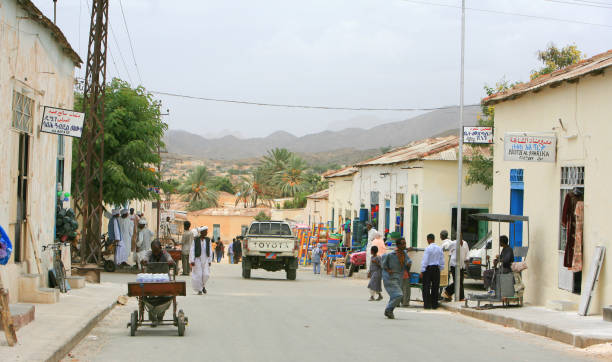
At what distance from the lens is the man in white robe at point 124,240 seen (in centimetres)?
2988

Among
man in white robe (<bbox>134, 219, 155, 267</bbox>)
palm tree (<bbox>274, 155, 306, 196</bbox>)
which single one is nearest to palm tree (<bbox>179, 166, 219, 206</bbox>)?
palm tree (<bbox>274, 155, 306, 196</bbox>)

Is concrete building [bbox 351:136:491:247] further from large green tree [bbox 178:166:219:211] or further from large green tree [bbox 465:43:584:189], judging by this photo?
large green tree [bbox 178:166:219:211]

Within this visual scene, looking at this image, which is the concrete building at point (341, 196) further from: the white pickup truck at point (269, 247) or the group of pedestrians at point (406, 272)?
the group of pedestrians at point (406, 272)

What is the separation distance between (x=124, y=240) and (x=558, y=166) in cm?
1750

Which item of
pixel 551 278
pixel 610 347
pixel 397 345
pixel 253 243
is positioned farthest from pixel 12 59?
pixel 253 243

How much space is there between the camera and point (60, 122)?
16891 mm

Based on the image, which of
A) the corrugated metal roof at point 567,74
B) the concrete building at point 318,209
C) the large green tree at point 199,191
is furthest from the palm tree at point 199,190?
the corrugated metal roof at point 567,74

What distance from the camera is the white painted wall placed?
16.1 m

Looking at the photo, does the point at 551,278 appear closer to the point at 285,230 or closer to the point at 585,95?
the point at 585,95

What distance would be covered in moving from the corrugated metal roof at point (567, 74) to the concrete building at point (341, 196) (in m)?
27.9

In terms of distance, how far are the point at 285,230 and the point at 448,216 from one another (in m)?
7.52

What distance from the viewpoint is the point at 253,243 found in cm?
2972

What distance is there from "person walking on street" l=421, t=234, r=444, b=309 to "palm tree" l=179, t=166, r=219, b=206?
260 ft

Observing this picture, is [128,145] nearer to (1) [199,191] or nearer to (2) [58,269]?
(2) [58,269]
